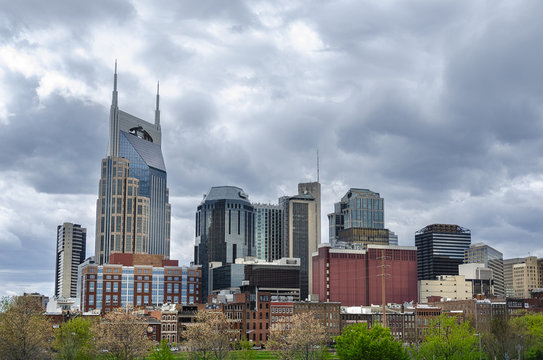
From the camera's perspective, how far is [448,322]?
533 feet

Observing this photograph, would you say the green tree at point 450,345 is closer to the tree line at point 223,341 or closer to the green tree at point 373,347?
the tree line at point 223,341

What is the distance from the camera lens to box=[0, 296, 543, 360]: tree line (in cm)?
13188

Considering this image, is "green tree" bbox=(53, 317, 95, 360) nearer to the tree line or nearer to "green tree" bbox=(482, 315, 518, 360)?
the tree line

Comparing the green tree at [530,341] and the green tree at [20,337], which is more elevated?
the green tree at [20,337]

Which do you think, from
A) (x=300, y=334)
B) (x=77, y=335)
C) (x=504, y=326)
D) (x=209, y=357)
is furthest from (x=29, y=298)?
(x=504, y=326)

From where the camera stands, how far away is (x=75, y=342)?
157750 millimetres

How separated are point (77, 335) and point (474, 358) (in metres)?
88.7

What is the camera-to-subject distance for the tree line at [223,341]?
13188 cm

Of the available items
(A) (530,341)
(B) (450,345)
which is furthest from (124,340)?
(A) (530,341)

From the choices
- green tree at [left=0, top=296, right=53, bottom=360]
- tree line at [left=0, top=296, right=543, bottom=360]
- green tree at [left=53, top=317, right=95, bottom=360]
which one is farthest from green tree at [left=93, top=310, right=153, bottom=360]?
green tree at [left=0, top=296, right=53, bottom=360]

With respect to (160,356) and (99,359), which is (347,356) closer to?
(160,356)

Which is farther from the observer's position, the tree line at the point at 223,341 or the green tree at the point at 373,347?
the green tree at the point at 373,347

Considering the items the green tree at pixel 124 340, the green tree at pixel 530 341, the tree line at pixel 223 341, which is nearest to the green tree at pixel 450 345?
the tree line at pixel 223 341

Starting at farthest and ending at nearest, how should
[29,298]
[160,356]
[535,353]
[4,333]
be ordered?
[535,353] < [29,298] < [160,356] < [4,333]
